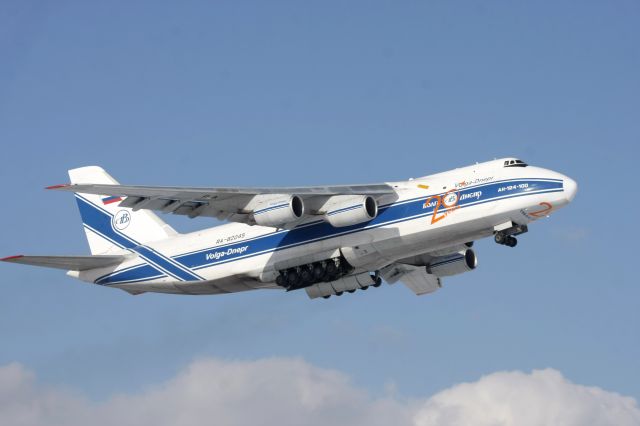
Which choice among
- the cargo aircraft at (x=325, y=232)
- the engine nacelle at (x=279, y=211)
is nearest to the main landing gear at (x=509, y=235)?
the cargo aircraft at (x=325, y=232)

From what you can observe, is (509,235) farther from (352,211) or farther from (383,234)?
(352,211)

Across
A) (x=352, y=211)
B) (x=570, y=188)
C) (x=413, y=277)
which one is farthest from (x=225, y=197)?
(x=570, y=188)

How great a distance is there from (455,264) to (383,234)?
3.90m

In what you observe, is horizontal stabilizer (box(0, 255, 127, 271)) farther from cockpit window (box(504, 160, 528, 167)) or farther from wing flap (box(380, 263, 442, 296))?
cockpit window (box(504, 160, 528, 167))

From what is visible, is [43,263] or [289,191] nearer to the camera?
[289,191]

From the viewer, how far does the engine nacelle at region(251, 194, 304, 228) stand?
91.5 ft

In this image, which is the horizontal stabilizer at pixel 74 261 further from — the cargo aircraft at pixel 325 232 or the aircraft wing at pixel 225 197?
the aircraft wing at pixel 225 197

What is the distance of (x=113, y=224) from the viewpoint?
33.6 m

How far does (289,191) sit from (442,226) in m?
3.74

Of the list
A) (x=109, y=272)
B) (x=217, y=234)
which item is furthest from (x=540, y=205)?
(x=109, y=272)

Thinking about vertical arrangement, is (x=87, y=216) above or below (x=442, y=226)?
above

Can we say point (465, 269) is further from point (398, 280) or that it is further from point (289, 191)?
point (289, 191)

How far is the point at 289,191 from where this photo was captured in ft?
92.3

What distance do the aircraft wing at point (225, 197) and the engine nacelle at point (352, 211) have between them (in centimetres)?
19
